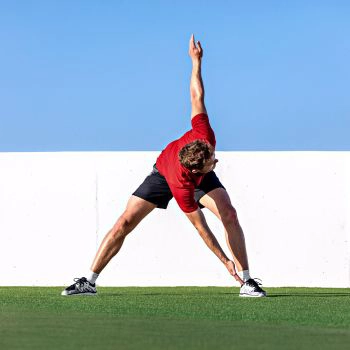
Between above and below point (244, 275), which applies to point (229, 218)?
above

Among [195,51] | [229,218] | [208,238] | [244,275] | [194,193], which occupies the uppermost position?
[195,51]

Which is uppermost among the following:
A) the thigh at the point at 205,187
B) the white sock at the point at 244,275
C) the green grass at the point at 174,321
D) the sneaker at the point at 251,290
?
the thigh at the point at 205,187

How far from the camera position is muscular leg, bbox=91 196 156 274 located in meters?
7.14

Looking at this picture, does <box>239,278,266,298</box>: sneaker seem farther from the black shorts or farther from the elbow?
the elbow

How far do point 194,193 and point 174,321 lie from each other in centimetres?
194

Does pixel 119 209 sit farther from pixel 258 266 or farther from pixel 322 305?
pixel 322 305

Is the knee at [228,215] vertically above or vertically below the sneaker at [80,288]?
above

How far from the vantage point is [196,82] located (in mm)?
6621

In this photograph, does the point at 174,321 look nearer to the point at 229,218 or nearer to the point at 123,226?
the point at 229,218

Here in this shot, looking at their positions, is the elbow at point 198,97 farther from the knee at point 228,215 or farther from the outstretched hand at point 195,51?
the knee at point 228,215

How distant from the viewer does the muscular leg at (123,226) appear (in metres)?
7.14

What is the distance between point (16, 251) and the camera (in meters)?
9.63

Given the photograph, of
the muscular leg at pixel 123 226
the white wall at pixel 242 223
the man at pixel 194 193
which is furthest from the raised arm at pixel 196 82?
the white wall at pixel 242 223

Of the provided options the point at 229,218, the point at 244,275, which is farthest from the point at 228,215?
the point at 244,275
